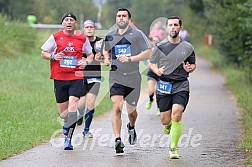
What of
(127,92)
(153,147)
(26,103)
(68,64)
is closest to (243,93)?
(26,103)

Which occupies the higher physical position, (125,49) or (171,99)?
(125,49)

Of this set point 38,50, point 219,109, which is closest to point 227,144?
point 219,109

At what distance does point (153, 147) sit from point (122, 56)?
169cm

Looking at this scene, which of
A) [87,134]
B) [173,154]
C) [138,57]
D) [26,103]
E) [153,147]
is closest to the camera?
[173,154]

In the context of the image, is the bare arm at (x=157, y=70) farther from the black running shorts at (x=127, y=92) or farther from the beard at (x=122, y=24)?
the beard at (x=122, y=24)

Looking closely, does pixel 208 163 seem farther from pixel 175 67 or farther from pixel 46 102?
pixel 46 102

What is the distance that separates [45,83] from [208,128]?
867 cm

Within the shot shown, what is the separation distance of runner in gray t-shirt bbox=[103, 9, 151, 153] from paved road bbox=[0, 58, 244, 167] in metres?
0.69

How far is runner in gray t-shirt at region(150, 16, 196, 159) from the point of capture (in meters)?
11.2

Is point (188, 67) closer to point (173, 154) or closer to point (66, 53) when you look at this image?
point (173, 154)

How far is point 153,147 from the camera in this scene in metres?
12.4

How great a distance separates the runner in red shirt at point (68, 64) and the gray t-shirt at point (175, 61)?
4.53 ft

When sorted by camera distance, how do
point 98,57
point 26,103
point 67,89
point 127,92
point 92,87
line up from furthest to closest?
point 26,103
point 92,87
point 98,57
point 67,89
point 127,92

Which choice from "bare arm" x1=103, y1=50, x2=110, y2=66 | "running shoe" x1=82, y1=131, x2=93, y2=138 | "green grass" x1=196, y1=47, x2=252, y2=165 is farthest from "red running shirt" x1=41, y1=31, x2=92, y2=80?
"green grass" x1=196, y1=47, x2=252, y2=165
